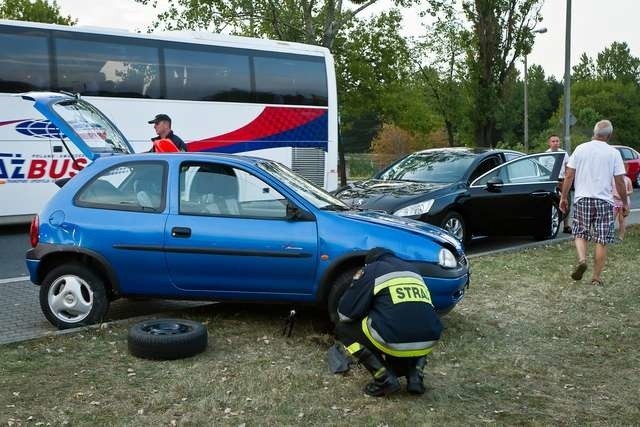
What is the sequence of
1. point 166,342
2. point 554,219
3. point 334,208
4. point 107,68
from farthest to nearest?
point 107,68 → point 554,219 → point 334,208 → point 166,342

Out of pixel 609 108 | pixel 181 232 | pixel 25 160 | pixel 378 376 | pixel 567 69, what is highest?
pixel 609 108

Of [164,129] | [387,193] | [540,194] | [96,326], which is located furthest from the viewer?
[540,194]

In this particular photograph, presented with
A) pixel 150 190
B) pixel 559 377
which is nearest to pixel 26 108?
pixel 150 190

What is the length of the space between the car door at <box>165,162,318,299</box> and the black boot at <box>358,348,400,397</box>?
137cm

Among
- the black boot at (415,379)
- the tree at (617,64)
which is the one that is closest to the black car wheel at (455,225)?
the black boot at (415,379)

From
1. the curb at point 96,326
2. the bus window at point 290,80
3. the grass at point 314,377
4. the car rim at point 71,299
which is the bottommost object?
the grass at point 314,377

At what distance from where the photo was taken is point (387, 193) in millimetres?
9680

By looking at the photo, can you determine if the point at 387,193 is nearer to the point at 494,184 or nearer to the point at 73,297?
the point at 494,184

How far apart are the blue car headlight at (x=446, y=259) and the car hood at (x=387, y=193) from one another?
10.1 ft

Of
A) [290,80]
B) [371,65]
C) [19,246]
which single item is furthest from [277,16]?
[19,246]

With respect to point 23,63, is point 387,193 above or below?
below

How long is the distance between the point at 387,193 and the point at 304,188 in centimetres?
347

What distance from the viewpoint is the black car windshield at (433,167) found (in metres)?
10.5

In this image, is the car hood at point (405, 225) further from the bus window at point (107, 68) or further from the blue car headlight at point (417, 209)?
the bus window at point (107, 68)
